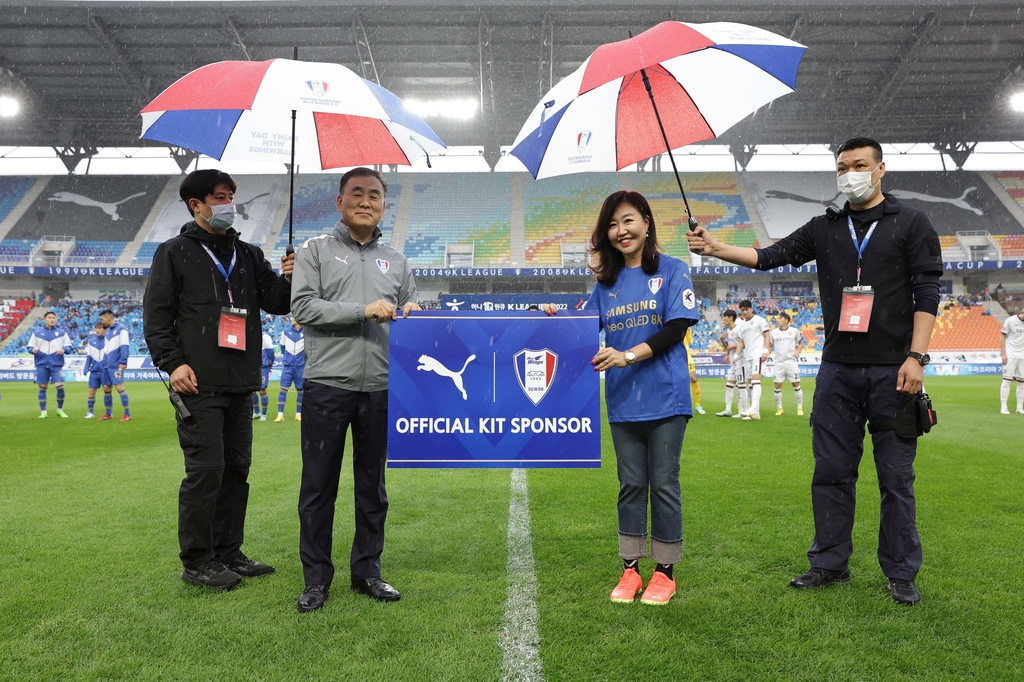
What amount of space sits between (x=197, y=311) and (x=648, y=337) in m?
2.39

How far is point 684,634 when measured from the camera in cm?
282

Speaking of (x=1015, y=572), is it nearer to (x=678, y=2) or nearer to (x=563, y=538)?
(x=563, y=538)

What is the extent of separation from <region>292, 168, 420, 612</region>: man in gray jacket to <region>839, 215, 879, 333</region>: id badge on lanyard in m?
2.26

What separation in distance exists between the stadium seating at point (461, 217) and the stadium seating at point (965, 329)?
20400 mm

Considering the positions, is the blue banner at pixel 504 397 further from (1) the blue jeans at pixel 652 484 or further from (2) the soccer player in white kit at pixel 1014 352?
(2) the soccer player in white kit at pixel 1014 352

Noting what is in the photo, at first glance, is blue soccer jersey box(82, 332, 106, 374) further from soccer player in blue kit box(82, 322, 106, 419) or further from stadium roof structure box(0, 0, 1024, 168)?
stadium roof structure box(0, 0, 1024, 168)

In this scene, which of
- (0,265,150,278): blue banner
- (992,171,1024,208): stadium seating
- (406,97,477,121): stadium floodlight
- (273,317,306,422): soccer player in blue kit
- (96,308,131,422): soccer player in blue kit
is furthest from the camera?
(992,171,1024,208): stadium seating

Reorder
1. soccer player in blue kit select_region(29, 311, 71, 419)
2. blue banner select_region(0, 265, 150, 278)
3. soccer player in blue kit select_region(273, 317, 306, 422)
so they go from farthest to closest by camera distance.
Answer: blue banner select_region(0, 265, 150, 278) → soccer player in blue kit select_region(29, 311, 71, 419) → soccer player in blue kit select_region(273, 317, 306, 422)

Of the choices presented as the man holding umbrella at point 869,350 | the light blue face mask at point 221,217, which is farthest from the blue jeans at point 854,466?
the light blue face mask at point 221,217

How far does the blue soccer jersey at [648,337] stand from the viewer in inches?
126

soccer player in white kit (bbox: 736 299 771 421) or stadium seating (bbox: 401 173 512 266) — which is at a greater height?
stadium seating (bbox: 401 173 512 266)

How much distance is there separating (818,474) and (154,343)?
3.59 m

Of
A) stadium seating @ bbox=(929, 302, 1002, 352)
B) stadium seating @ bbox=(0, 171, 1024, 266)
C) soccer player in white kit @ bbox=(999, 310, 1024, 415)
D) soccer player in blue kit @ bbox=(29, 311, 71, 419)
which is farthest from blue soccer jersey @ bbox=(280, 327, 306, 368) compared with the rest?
stadium seating @ bbox=(929, 302, 1002, 352)

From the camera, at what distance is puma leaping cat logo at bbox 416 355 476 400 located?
340 cm
